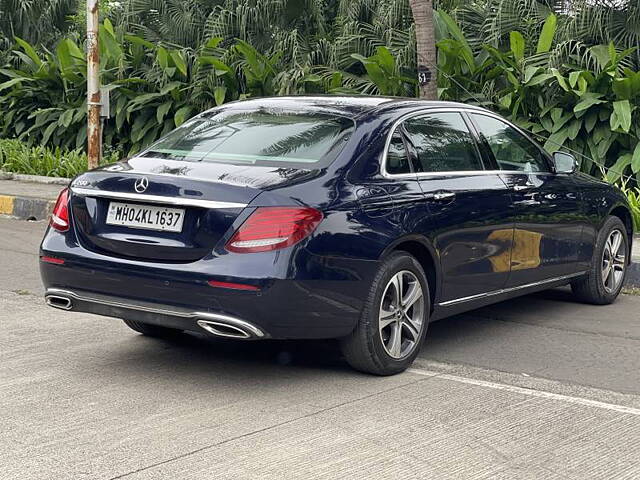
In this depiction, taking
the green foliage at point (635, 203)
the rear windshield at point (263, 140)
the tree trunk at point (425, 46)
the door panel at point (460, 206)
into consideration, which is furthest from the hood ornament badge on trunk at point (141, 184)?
the tree trunk at point (425, 46)

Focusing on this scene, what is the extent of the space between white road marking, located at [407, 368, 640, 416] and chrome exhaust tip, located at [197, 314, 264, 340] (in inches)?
45.6

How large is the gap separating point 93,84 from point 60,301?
9547 mm

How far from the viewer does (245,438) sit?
4641mm

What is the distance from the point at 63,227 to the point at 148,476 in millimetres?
2025

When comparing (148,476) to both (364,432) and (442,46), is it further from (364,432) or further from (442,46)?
(442,46)

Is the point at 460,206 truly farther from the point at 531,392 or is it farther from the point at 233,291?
the point at 233,291

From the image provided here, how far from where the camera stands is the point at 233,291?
17.0 feet

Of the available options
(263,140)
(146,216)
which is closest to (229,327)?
(146,216)

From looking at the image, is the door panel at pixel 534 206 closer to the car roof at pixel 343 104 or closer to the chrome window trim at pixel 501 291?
the chrome window trim at pixel 501 291

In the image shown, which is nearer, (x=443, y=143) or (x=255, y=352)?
(x=255, y=352)

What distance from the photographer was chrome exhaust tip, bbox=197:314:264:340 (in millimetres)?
5195

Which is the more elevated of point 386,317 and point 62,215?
point 62,215

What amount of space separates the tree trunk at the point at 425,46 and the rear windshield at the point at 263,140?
22.0 feet

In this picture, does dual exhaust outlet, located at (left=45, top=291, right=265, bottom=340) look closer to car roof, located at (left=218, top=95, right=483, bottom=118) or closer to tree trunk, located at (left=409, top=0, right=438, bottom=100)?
car roof, located at (left=218, top=95, right=483, bottom=118)
